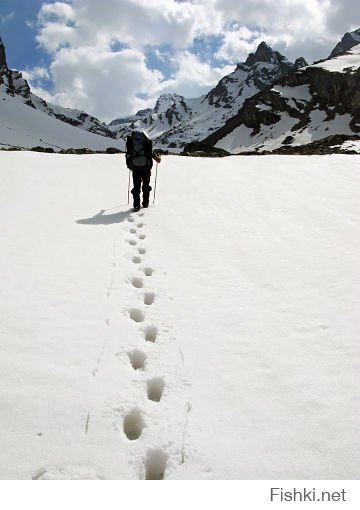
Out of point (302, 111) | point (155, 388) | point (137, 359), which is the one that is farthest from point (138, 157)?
point (302, 111)

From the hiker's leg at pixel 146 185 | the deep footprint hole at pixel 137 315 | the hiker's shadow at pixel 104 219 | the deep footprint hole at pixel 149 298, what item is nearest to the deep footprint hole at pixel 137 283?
the deep footprint hole at pixel 149 298

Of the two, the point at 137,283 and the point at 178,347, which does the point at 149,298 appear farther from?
the point at 178,347

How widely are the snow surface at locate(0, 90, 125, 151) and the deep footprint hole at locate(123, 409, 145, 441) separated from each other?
57157 mm

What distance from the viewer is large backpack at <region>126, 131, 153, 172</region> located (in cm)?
1098

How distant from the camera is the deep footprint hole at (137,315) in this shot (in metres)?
5.08

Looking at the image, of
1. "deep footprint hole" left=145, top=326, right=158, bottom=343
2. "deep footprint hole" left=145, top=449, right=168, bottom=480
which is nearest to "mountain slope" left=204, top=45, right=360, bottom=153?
"deep footprint hole" left=145, top=326, right=158, bottom=343

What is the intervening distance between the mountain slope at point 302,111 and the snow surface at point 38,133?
3993cm

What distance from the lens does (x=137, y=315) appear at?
5.15 metres

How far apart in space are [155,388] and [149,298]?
6.61 ft

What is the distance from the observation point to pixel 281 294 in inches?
233

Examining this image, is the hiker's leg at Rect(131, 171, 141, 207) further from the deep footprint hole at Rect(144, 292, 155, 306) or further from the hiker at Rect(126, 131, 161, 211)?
the deep footprint hole at Rect(144, 292, 155, 306)

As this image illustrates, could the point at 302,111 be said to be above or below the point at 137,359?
above

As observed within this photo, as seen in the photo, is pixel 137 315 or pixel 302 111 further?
pixel 302 111
